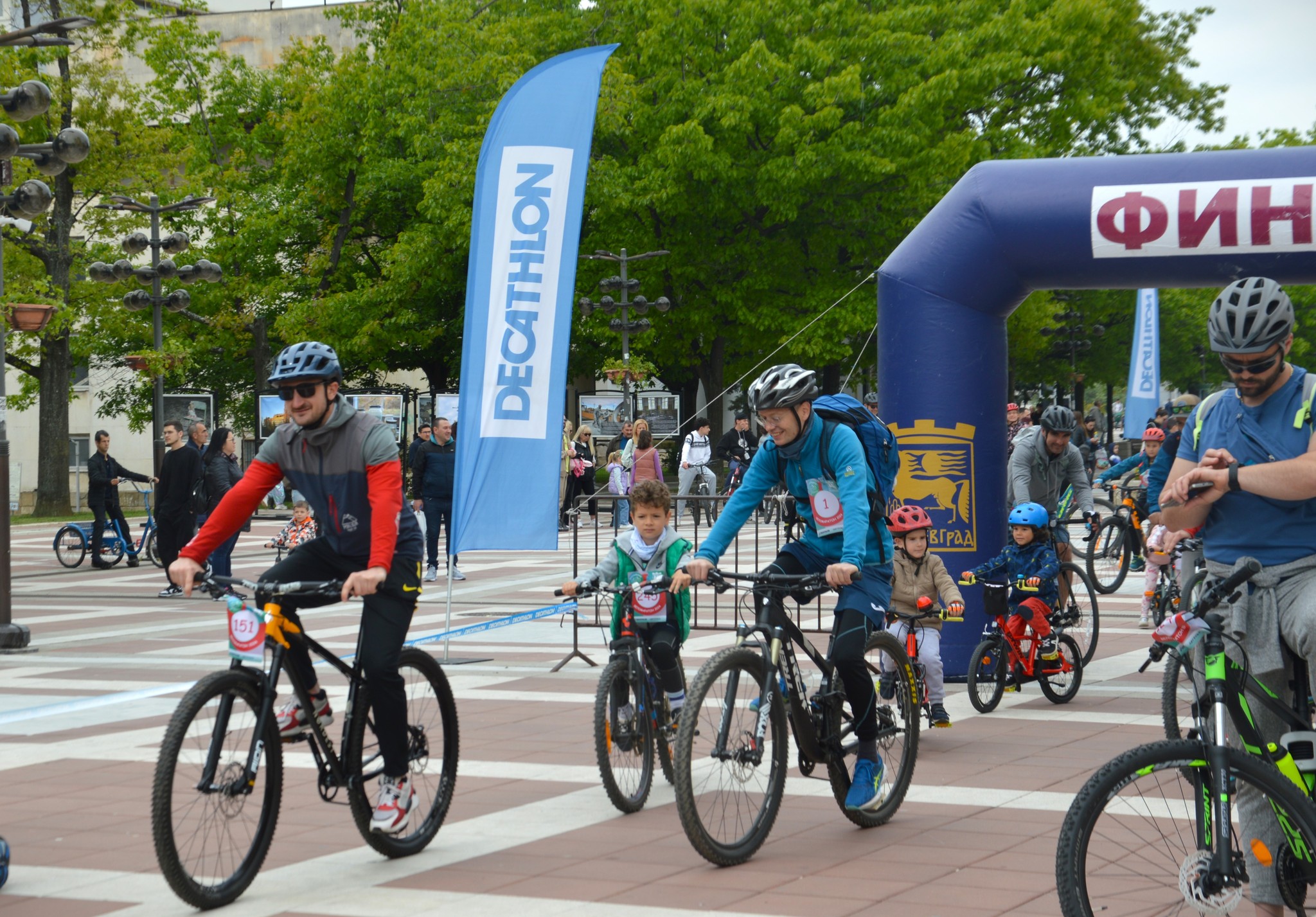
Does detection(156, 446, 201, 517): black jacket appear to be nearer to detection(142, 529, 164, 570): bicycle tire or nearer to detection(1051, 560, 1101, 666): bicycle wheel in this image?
detection(142, 529, 164, 570): bicycle tire

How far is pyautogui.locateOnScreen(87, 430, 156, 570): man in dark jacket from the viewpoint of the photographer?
71.8ft

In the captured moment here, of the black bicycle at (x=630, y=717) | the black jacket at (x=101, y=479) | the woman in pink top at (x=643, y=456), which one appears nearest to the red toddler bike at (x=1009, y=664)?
the black bicycle at (x=630, y=717)

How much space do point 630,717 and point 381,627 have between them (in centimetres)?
138

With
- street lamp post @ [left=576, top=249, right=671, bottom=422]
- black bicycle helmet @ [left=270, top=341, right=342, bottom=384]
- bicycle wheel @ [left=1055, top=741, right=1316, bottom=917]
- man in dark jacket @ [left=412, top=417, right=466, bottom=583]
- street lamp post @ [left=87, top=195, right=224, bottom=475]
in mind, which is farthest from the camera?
street lamp post @ [left=576, top=249, right=671, bottom=422]

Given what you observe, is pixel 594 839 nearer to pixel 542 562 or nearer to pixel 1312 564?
pixel 1312 564

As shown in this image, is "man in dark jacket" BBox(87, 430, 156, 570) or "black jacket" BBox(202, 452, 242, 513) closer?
"black jacket" BBox(202, 452, 242, 513)

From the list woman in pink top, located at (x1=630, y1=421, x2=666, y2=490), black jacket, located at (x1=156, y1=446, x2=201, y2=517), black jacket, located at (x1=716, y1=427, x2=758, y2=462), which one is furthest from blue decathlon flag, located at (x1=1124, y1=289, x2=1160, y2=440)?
black jacket, located at (x1=156, y1=446, x2=201, y2=517)

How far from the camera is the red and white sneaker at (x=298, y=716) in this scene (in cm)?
539

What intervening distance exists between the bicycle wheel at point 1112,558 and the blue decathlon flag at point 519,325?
25.0ft

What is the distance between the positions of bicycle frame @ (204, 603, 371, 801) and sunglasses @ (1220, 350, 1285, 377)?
300 centimetres

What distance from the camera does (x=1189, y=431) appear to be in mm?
4703

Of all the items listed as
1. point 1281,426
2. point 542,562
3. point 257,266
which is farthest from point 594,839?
point 257,266

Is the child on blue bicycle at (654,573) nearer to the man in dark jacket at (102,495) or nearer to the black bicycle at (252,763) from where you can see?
the black bicycle at (252,763)

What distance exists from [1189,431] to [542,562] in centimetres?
1667
